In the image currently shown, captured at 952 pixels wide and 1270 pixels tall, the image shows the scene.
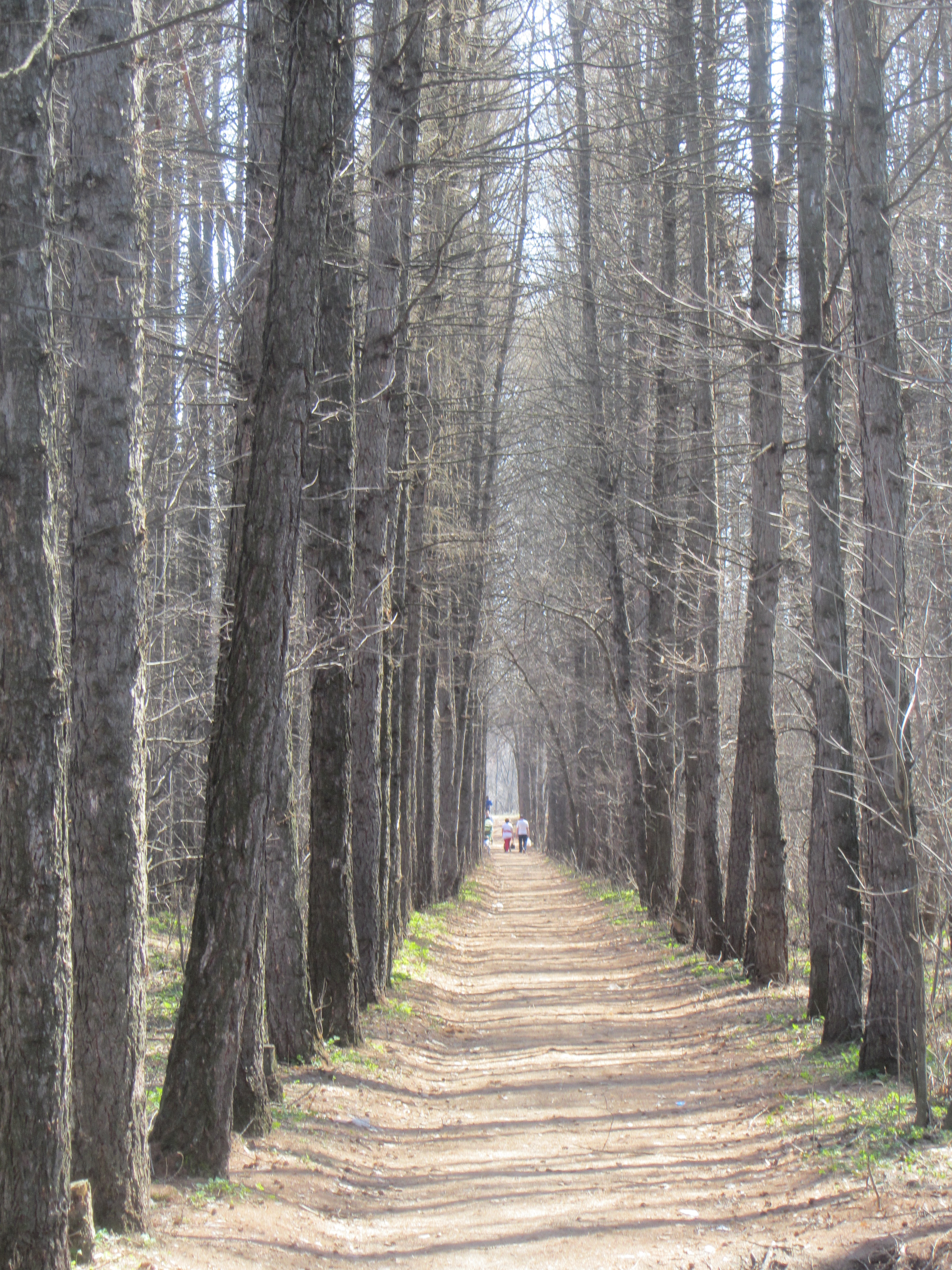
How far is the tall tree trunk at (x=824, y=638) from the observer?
356 inches

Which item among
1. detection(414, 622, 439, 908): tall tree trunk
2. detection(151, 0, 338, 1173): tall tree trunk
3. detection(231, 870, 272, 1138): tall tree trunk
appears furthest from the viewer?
detection(414, 622, 439, 908): tall tree trunk

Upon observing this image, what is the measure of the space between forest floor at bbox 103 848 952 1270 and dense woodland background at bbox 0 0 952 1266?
0.39 metres

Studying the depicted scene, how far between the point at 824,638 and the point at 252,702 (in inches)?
223

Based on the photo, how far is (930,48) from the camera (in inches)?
254

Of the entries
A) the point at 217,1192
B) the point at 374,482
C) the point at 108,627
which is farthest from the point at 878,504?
the point at 217,1192

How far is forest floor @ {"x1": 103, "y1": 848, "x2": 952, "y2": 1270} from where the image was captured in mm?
5113

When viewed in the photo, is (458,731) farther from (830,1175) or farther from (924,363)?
(830,1175)

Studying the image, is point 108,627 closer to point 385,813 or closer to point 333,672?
point 333,672

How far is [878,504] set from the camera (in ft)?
24.6

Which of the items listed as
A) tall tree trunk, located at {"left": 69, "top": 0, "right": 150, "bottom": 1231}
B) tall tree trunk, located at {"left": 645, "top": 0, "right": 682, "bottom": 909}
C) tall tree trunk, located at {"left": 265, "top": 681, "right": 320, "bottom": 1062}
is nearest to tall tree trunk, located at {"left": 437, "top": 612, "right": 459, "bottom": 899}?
tall tree trunk, located at {"left": 645, "top": 0, "right": 682, "bottom": 909}

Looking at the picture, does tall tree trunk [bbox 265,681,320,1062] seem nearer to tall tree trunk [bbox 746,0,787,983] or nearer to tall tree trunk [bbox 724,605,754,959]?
tall tree trunk [bbox 746,0,787,983]

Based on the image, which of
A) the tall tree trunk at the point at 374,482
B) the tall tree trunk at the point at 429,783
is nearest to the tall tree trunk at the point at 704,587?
the tall tree trunk at the point at 374,482

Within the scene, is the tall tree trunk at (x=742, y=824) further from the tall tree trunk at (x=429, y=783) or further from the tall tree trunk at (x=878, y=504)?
the tall tree trunk at (x=429, y=783)

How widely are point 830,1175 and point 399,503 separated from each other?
890 centimetres
